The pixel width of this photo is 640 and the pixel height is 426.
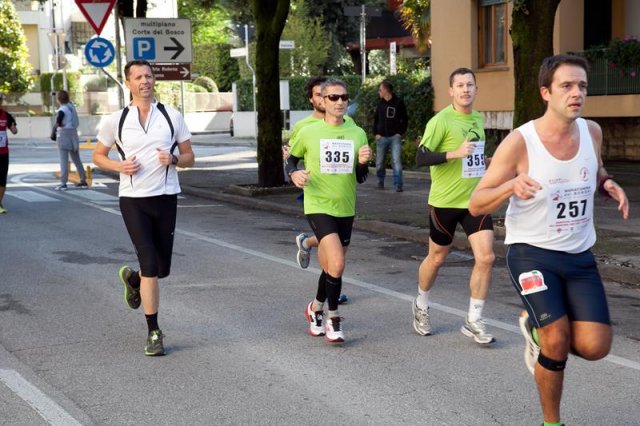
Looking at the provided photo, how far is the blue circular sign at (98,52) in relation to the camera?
985 inches

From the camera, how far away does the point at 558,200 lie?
5055mm

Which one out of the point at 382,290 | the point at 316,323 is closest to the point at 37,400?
the point at 316,323

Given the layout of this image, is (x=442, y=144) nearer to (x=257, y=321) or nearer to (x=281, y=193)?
(x=257, y=321)

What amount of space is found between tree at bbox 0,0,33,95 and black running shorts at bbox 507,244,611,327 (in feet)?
167

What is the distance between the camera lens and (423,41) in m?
30.5

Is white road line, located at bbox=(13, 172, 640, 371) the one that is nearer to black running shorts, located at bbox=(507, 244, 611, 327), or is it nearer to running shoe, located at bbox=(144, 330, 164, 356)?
black running shorts, located at bbox=(507, 244, 611, 327)

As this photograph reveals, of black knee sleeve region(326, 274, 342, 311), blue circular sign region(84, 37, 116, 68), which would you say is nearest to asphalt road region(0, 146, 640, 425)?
black knee sleeve region(326, 274, 342, 311)

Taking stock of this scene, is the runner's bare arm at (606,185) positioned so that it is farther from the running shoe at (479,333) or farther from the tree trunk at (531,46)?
the tree trunk at (531,46)

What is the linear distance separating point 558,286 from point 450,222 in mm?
2731

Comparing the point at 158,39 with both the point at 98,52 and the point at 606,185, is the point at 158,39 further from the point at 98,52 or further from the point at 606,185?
the point at 606,185

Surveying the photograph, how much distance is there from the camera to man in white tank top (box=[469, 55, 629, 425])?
16.3ft

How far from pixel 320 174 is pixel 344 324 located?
1.29m

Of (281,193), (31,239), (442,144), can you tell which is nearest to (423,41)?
(281,193)

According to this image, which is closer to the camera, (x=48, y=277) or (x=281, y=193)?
(x=48, y=277)
